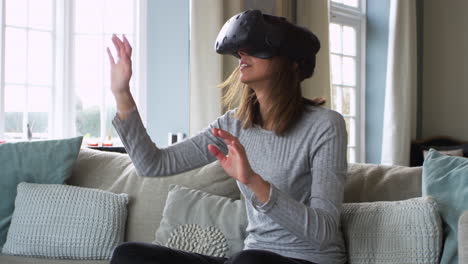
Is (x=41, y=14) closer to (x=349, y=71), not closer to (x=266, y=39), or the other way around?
(x=266, y=39)

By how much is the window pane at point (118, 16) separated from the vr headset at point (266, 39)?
8.44 ft

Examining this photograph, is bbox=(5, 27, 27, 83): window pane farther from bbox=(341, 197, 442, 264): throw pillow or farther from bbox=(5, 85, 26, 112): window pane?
bbox=(341, 197, 442, 264): throw pillow

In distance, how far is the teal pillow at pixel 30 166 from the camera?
264cm

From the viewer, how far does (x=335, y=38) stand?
19.8 feet

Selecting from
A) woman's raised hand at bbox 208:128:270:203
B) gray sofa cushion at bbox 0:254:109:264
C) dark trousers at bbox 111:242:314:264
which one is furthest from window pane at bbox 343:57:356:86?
woman's raised hand at bbox 208:128:270:203

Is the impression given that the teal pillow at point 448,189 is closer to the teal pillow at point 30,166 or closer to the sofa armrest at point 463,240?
the sofa armrest at point 463,240

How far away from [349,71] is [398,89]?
514 millimetres

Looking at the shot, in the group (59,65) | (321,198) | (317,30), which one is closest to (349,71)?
(317,30)

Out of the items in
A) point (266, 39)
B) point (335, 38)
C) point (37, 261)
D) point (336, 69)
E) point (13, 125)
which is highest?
point (335, 38)

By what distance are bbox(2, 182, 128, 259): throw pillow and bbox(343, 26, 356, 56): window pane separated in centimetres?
404

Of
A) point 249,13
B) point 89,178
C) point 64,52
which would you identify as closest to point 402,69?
point 64,52

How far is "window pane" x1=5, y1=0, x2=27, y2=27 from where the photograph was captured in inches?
156

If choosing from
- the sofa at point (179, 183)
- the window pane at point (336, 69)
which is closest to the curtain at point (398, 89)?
the window pane at point (336, 69)

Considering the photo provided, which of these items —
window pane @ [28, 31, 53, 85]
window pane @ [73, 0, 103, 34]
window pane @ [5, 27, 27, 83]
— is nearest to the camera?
window pane @ [5, 27, 27, 83]
